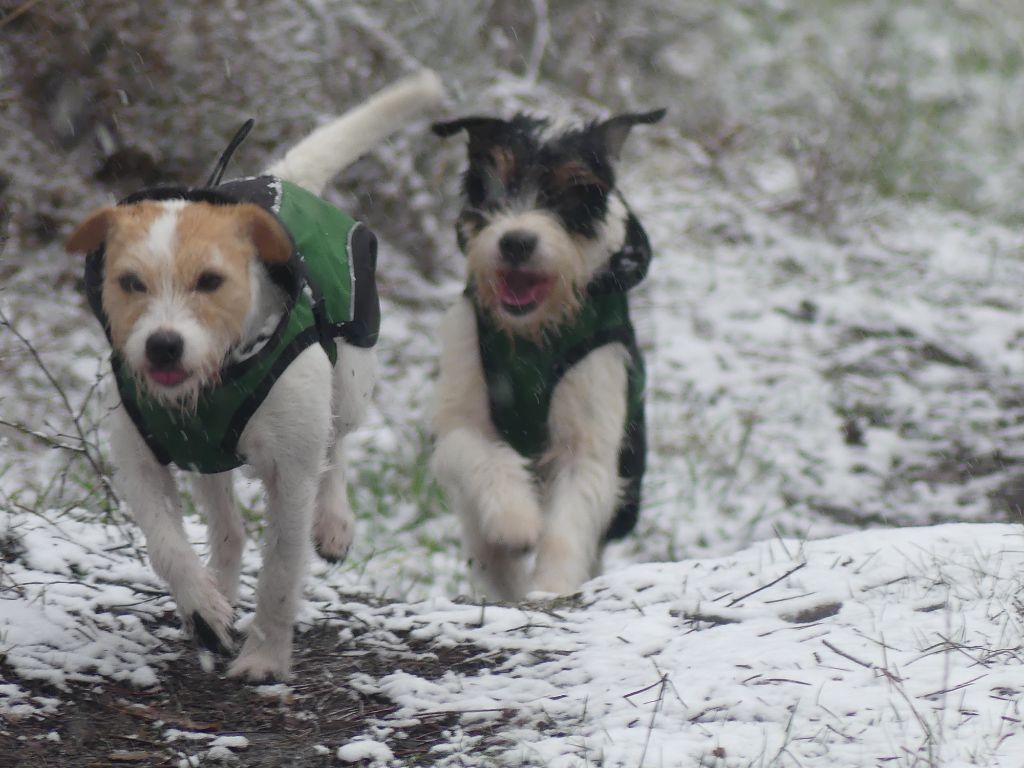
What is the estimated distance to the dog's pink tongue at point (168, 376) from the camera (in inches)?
108

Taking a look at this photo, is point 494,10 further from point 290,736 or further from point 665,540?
point 290,736

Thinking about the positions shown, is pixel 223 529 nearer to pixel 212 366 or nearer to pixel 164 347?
pixel 212 366

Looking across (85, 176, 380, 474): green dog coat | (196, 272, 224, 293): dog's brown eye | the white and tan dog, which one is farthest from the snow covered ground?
(196, 272, 224, 293): dog's brown eye

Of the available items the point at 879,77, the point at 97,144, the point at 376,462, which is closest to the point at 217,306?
A: the point at 376,462

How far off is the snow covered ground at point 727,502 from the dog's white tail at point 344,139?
1015mm

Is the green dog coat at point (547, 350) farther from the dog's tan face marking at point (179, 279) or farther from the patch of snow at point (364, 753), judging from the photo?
Answer: the patch of snow at point (364, 753)

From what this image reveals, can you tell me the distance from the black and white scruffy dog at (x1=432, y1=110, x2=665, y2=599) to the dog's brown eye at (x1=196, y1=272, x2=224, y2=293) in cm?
147

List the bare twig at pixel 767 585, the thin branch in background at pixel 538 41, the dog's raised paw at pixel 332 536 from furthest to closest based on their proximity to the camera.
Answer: the thin branch in background at pixel 538 41 < the dog's raised paw at pixel 332 536 < the bare twig at pixel 767 585

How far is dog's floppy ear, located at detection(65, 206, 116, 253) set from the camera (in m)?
A: 2.89

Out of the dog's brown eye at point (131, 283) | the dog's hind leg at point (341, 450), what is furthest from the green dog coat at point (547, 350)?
the dog's brown eye at point (131, 283)

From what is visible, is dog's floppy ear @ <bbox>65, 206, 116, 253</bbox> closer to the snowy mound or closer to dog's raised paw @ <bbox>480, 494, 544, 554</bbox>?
the snowy mound

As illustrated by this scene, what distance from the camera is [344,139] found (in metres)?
4.06

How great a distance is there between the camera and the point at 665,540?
5.78m

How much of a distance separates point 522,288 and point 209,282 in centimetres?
Result: 159
